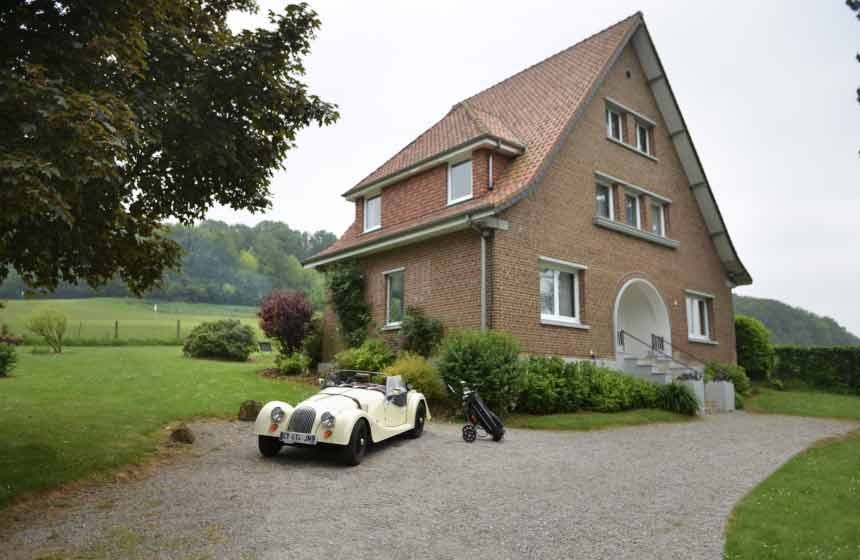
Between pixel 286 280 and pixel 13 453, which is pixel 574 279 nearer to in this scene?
pixel 13 453

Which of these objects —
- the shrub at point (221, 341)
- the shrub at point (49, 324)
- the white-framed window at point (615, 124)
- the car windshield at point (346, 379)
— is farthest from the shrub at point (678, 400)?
the shrub at point (49, 324)

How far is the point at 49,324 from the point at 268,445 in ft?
70.9

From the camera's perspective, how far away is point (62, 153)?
5238 mm

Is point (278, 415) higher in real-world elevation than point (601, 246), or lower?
lower

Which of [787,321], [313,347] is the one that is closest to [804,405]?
[313,347]

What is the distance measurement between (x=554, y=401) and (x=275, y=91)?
8565 millimetres

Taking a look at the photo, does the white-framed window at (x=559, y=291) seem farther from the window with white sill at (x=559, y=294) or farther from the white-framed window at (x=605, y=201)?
the white-framed window at (x=605, y=201)

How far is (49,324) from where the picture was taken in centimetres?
2520

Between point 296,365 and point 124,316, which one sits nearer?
point 296,365

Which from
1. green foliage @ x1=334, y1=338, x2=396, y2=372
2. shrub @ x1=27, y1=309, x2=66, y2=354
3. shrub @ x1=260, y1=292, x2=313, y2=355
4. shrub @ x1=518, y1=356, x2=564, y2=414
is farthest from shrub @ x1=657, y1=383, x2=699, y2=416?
shrub @ x1=27, y1=309, x2=66, y2=354

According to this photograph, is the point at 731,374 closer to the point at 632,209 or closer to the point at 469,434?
the point at 632,209

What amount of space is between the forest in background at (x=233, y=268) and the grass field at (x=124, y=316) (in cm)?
229

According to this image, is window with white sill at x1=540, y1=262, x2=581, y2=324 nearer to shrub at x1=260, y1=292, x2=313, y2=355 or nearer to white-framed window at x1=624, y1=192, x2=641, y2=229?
white-framed window at x1=624, y1=192, x2=641, y2=229

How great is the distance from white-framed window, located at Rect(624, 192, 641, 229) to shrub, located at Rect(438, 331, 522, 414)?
27.8 ft
